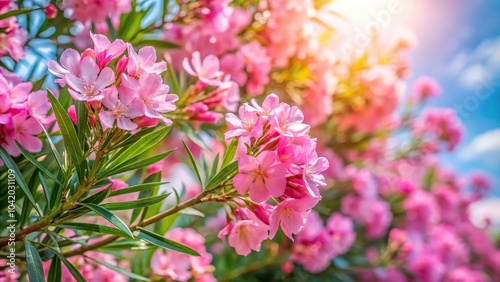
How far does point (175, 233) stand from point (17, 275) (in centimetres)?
34

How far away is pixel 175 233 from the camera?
102 centimetres

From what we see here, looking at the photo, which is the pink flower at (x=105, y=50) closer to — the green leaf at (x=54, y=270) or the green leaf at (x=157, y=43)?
the green leaf at (x=54, y=270)

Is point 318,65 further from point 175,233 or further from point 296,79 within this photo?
point 175,233

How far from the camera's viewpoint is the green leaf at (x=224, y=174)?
542 millimetres

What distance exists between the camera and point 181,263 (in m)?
0.95

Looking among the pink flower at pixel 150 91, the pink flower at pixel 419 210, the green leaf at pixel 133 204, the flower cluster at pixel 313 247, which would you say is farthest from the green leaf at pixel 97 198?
the pink flower at pixel 419 210

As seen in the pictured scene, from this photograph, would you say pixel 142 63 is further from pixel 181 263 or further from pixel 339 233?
pixel 339 233

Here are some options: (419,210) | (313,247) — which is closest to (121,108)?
(313,247)

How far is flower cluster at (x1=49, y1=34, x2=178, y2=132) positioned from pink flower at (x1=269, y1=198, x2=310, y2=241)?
160mm

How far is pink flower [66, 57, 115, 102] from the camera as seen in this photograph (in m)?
0.49

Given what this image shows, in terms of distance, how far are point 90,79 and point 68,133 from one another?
0.07 meters

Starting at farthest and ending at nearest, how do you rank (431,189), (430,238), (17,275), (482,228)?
(482,228), (431,189), (430,238), (17,275)

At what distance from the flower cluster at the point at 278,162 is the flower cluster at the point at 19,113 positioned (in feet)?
0.90

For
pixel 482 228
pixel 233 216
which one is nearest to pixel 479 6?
pixel 482 228
